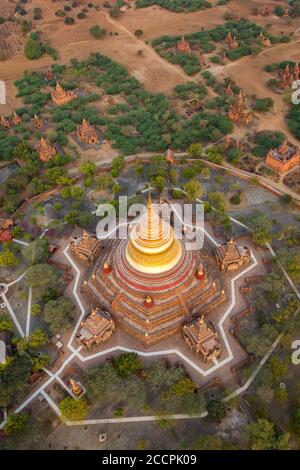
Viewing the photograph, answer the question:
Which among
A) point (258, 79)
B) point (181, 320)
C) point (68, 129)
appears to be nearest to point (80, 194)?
point (68, 129)

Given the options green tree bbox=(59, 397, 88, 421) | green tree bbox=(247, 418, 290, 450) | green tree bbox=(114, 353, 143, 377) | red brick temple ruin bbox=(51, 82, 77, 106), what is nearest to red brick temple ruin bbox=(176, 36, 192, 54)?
red brick temple ruin bbox=(51, 82, 77, 106)

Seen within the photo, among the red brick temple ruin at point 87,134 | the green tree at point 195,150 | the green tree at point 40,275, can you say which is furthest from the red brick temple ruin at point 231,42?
the green tree at point 40,275

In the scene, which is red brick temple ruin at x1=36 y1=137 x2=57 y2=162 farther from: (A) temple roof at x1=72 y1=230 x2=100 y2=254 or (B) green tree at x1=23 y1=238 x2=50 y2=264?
(A) temple roof at x1=72 y1=230 x2=100 y2=254

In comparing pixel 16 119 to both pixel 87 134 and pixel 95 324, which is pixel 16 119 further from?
pixel 95 324

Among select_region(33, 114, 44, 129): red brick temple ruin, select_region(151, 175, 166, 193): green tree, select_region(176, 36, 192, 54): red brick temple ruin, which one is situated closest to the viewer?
select_region(151, 175, 166, 193): green tree

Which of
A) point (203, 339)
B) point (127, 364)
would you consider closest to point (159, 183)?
point (203, 339)

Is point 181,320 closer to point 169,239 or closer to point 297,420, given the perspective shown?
point 169,239

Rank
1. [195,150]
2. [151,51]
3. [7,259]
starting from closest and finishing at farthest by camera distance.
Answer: [7,259]
[195,150]
[151,51]
